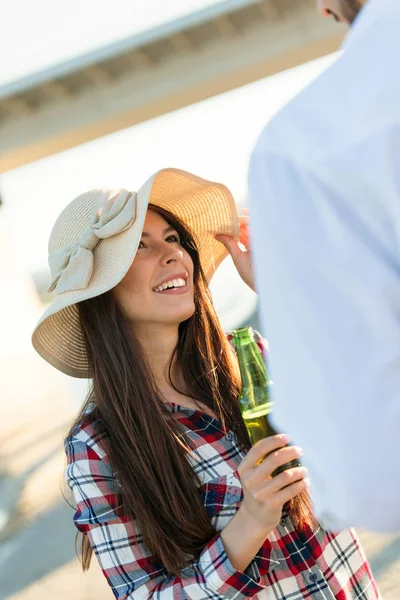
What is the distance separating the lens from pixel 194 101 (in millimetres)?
8664

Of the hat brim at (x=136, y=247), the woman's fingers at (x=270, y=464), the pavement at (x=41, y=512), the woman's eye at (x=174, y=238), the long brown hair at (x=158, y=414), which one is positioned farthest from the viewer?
the pavement at (x=41, y=512)

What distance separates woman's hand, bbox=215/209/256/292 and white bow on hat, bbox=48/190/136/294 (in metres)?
0.37

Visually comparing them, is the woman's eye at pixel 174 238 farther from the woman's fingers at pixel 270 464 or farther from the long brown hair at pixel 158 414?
the woman's fingers at pixel 270 464

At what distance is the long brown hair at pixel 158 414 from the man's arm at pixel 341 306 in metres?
1.22

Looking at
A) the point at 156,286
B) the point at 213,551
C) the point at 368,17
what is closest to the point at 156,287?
the point at 156,286

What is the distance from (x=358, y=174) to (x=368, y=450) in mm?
220

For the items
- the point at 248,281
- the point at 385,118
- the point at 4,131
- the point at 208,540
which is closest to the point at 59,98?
the point at 4,131

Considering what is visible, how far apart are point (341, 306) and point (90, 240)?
1529mm

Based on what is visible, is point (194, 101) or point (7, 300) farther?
point (7, 300)

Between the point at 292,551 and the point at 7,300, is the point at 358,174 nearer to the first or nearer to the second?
the point at 292,551

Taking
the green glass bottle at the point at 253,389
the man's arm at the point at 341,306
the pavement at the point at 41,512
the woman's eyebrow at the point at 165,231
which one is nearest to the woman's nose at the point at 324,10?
the man's arm at the point at 341,306

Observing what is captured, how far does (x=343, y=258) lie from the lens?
2.03 ft

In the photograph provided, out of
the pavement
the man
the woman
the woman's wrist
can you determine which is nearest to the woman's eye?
the woman

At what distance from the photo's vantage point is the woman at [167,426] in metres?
1.72
